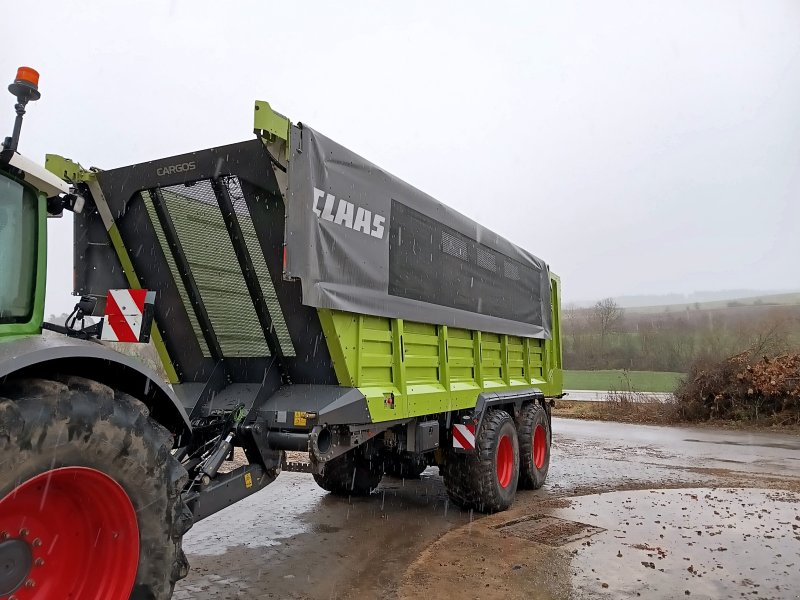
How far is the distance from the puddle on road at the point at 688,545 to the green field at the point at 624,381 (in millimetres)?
12660

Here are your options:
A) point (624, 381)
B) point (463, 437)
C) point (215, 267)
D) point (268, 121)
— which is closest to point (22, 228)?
point (268, 121)

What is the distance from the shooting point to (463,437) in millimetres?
5836

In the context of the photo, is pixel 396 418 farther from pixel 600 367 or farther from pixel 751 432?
pixel 600 367

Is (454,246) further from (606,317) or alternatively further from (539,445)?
(606,317)

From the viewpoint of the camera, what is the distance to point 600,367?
1253 inches

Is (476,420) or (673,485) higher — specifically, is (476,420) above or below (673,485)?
above

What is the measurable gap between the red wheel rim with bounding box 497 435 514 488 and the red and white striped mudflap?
0.86 m

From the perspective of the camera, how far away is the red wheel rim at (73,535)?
218 centimetres

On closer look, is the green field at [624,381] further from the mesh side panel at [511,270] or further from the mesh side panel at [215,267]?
the mesh side panel at [215,267]

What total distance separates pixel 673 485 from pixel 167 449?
7.38 meters

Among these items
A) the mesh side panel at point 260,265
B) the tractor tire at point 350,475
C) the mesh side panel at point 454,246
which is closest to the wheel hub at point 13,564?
the mesh side panel at point 260,265

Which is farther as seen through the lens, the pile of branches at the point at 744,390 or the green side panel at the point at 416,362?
the pile of branches at the point at 744,390

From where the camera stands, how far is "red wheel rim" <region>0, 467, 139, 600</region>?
218cm

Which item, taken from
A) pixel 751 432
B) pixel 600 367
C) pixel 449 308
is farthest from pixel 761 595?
pixel 600 367
